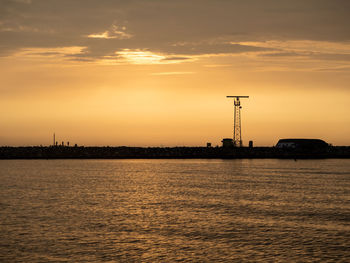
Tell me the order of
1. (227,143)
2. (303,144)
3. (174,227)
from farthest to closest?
1. (227,143)
2. (303,144)
3. (174,227)

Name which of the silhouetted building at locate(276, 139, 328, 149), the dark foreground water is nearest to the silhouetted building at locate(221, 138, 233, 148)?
the silhouetted building at locate(276, 139, 328, 149)

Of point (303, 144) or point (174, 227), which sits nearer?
point (174, 227)

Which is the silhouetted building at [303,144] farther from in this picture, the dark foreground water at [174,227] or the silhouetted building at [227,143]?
the dark foreground water at [174,227]

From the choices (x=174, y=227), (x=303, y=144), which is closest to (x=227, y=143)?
(x=303, y=144)

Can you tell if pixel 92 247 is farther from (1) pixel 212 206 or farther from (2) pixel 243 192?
(2) pixel 243 192

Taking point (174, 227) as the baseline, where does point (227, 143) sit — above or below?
above

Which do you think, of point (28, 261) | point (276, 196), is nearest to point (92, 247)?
point (28, 261)

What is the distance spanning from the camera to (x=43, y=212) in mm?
42375

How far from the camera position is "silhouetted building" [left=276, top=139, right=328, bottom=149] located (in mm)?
188750

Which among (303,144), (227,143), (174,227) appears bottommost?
(174,227)

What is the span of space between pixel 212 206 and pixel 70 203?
1524 cm

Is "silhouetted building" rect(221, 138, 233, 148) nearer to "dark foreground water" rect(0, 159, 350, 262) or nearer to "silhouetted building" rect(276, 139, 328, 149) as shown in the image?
"silhouetted building" rect(276, 139, 328, 149)

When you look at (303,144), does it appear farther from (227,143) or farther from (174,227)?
(174,227)

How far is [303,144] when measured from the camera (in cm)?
18925
